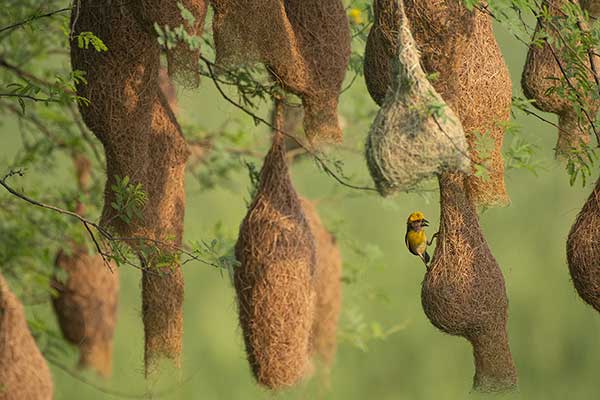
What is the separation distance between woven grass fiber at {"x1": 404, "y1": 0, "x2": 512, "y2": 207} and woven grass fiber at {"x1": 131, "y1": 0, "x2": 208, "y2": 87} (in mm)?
639

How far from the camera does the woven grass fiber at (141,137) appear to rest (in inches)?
144

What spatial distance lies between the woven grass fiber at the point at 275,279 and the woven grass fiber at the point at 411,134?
1.14 metres

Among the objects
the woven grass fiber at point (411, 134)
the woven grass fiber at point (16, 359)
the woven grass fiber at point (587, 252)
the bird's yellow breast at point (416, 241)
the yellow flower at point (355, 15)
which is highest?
the yellow flower at point (355, 15)

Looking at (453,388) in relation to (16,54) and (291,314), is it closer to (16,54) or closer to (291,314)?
(16,54)

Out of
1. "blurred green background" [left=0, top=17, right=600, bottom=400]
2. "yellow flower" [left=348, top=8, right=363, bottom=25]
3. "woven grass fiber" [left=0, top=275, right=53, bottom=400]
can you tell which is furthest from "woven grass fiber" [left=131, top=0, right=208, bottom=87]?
"blurred green background" [left=0, top=17, right=600, bottom=400]

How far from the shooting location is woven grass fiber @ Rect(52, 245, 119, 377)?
6.26 metres

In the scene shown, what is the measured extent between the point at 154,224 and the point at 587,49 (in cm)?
145

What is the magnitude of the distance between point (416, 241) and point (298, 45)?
676 mm

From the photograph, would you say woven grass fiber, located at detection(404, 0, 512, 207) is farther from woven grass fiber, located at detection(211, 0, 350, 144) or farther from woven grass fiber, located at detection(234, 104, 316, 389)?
woven grass fiber, located at detection(234, 104, 316, 389)

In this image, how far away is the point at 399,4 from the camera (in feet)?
9.95

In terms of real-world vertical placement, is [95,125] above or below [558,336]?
above

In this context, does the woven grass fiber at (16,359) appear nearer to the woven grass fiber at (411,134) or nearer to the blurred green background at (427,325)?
the woven grass fiber at (411,134)

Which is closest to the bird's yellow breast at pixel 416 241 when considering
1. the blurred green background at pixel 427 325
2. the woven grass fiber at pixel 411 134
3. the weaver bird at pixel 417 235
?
the weaver bird at pixel 417 235

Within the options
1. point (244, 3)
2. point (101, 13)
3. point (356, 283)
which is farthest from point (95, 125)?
point (356, 283)
